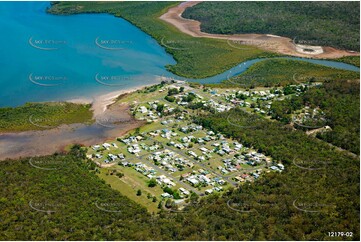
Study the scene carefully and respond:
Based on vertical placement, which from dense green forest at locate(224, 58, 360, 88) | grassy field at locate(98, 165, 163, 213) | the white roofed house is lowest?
the white roofed house

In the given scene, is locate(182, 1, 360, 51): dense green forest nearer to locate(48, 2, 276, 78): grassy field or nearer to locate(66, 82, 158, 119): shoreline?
locate(48, 2, 276, 78): grassy field

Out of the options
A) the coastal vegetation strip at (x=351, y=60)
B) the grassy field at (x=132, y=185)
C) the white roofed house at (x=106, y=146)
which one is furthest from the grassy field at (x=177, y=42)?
the grassy field at (x=132, y=185)

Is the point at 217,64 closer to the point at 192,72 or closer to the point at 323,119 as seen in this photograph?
the point at 192,72

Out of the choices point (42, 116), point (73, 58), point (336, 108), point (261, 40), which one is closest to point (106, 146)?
→ point (42, 116)

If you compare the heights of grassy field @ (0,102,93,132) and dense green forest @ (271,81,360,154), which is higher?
dense green forest @ (271,81,360,154)

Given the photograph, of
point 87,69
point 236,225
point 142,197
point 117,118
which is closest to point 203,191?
point 142,197

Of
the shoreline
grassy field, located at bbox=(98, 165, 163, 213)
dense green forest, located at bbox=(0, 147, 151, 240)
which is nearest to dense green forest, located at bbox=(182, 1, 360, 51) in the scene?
the shoreline

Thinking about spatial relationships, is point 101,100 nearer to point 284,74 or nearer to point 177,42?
point 177,42
